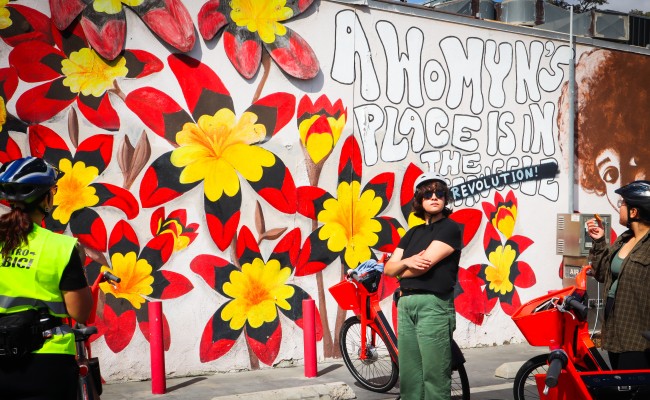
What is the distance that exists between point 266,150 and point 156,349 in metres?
2.55

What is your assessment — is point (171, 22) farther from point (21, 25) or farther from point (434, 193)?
point (434, 193)

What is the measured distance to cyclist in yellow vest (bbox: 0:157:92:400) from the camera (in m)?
3.21

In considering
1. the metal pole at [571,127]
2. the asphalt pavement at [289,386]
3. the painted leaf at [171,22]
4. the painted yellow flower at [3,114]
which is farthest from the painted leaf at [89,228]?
the metal pole at [571,127]

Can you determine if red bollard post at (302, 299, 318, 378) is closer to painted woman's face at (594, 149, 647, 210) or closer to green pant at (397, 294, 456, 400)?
green pant at (397, 294, 456, 400)

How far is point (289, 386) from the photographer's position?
301 inches

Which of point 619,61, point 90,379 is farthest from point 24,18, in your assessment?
point 619,61

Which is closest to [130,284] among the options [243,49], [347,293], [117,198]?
[117,198]

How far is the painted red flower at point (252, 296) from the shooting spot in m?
8.20

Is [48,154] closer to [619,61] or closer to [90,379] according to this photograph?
[90,379]

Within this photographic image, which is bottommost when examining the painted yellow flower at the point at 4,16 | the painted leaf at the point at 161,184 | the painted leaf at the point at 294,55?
the painted leaf at the point at 161,184

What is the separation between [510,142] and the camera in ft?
34.2

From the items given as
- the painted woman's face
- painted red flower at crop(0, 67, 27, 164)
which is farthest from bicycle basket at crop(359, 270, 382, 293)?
the painted woman's face

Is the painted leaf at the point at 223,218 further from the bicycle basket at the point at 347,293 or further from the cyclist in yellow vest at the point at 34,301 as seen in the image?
the cyclist in yellow vest at the point at 34,301

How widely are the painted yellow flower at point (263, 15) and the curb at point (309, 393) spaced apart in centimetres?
382
